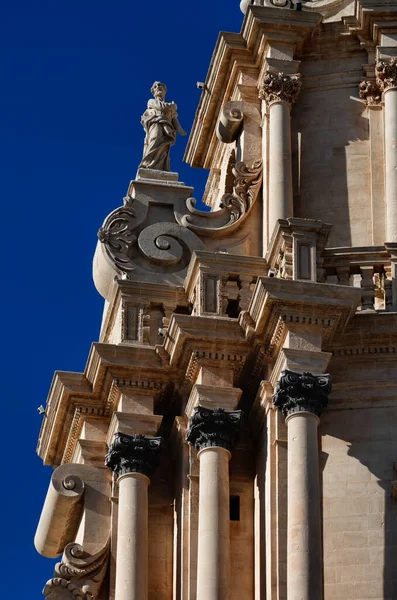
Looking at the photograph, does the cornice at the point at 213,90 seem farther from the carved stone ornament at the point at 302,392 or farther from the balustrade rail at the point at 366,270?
the carved stone ornament at the point at 302,392

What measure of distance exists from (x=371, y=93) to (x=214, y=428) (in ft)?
17.7

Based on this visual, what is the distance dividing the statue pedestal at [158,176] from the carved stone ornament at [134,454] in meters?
3.56

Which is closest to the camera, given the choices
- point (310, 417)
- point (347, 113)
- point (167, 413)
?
point (310, 417)

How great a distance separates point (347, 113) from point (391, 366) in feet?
13.2

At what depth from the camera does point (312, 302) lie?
27234 millimetres

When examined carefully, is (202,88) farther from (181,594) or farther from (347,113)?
(181,594)

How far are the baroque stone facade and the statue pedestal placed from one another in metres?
0.04

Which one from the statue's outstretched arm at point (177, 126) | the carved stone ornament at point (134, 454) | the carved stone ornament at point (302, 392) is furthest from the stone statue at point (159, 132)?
the carved stone ornament at point (302, 392)

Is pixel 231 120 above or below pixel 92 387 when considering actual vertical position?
above

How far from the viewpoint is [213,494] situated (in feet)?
88.1

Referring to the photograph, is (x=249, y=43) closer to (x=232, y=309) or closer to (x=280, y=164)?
(x=280, y=164)

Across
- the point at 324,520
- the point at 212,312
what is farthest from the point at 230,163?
the point at 324,520

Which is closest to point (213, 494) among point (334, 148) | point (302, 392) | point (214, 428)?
point (214, 428)

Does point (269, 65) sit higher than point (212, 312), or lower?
higher
